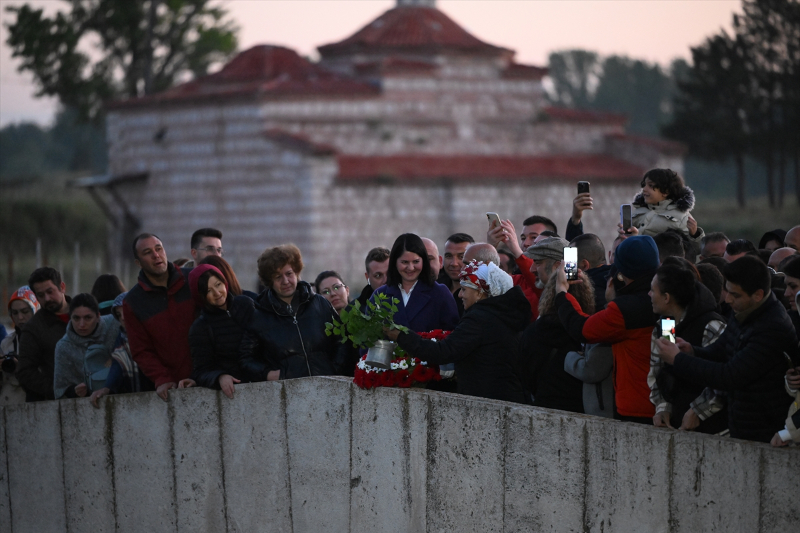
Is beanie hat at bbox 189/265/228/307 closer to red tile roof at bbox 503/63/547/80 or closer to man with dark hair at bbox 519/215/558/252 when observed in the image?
man with dark hair at bbox 519/215/558/252

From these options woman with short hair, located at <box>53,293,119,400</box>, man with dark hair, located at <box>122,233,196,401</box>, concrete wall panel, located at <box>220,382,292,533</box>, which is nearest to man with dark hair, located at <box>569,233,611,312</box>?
concrete wall panel, located at <box>220,382,292,533</box>

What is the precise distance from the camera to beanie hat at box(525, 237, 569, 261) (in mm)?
7027

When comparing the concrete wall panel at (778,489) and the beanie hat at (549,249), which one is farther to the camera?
the beanie hat at (549,249)

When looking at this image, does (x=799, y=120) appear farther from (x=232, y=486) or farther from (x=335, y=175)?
(x=232, y=486)

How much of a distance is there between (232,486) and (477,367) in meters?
1.99

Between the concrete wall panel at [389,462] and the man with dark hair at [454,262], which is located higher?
the man with dark hair at [454,262]

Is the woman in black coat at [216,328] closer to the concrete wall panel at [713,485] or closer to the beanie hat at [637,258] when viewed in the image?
the beanie hat at [637,258]

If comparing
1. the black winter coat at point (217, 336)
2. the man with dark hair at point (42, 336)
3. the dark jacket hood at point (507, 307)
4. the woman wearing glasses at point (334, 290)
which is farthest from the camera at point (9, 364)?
the dark jacket hood at point (507, 307)

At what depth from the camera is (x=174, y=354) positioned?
7.93m

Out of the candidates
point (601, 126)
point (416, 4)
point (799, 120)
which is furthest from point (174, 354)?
point (799, 120)

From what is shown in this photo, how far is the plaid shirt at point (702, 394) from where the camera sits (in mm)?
5844

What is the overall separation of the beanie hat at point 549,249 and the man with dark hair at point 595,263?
0.48 ft

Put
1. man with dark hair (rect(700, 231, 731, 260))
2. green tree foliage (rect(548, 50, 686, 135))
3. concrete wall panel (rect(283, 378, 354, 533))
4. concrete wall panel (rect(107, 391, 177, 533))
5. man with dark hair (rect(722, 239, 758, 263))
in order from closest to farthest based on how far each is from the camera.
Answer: concrete wall panel (rect(283, 378, 354, 533)), concrete wall panel (rect(107, 391, 177, 533)), man with dark hair (rect(722, 239, 758, 263)), man with dark hair (rect(700, 231, 731, 260)), green tree foliage (rect(548, 50, 686, 135))

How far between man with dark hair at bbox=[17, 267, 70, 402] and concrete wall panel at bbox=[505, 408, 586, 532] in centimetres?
406
